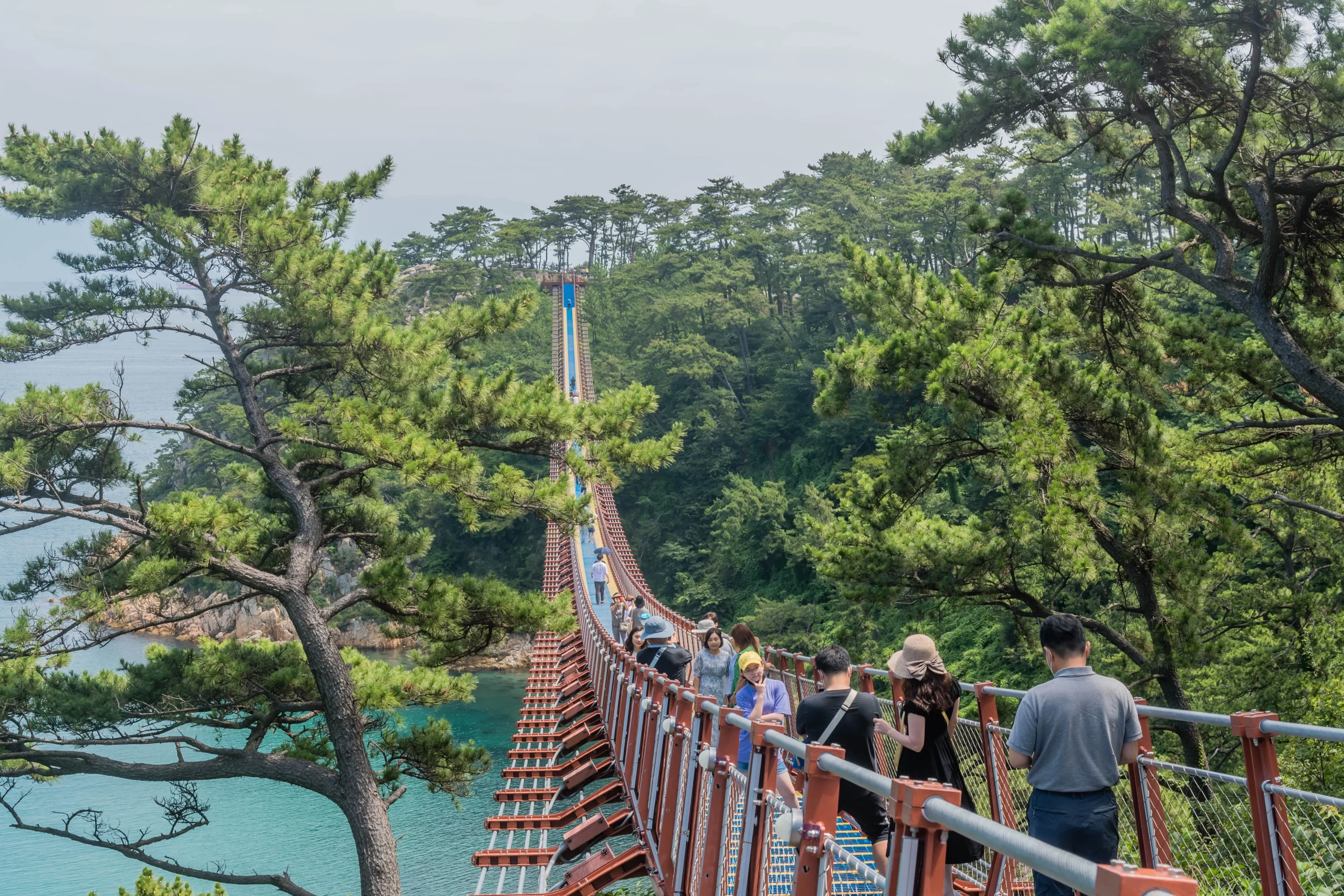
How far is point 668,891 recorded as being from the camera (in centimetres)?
422

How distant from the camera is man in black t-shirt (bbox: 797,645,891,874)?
304cm

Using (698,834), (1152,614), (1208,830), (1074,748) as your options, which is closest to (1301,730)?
(1074,748)

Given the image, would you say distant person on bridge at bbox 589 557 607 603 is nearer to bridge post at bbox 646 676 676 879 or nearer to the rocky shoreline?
bridge post at bbox 646 676 676 879

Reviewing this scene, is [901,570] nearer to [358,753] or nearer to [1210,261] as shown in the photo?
[1210,261]

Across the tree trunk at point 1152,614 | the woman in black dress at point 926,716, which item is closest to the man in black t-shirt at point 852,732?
the woman in black dress at point 926,716

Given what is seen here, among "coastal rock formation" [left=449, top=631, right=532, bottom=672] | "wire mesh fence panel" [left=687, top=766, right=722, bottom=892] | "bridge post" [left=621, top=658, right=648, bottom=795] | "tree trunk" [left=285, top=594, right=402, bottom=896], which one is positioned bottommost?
"coastal rock formation" [left=449, top=631, right=532, bottom=672]

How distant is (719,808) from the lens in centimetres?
305

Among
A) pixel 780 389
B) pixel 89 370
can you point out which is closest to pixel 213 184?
pixel 780 389

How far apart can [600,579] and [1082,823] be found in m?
12.0

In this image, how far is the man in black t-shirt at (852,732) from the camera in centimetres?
304

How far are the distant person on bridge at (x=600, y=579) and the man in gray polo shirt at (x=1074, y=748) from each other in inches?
468

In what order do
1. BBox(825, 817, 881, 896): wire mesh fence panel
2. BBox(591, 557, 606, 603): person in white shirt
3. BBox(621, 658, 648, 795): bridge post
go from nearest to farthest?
BBox(825, 817, 881, 896): wire mesh fence panel, BBox(621, 658, 648, 795): bridge post, BBox(591, 557, 606, 603): person in white shirt

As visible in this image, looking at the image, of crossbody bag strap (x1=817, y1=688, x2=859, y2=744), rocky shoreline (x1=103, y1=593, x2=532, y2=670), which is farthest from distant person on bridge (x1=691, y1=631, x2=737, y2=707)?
rocky shoreline (x1=103, y1=593, x2=532, y2=670)

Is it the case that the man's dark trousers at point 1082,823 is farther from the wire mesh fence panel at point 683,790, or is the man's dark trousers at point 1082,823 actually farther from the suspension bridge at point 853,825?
the wire mesh fence panel at point 683,790
